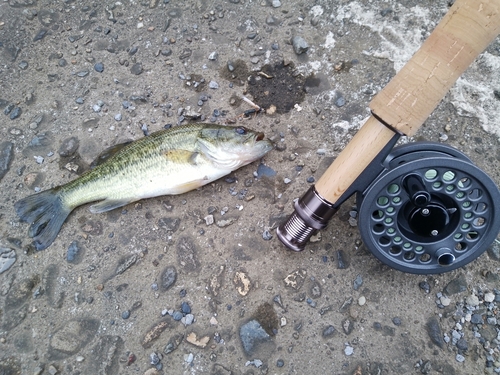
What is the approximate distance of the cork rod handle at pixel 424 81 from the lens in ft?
6.22

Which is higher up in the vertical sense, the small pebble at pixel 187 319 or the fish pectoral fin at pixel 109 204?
the fish pectoral fin at pixel 109 204

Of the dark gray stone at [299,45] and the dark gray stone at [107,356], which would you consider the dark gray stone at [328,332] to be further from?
the dark gray stone at [299,45]

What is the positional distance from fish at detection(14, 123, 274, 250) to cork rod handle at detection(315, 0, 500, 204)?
0.99 meters

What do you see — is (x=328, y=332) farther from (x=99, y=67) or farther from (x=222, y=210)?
(x=99, y=67)

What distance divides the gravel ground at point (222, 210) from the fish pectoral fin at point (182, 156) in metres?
0.26

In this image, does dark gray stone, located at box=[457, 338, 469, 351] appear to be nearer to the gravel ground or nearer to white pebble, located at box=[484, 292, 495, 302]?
the gravel ground

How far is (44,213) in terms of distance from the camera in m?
3.18

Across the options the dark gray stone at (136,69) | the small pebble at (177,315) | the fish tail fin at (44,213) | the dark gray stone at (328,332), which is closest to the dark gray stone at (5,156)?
the fish tail fin at (44,213)

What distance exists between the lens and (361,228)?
2.45m

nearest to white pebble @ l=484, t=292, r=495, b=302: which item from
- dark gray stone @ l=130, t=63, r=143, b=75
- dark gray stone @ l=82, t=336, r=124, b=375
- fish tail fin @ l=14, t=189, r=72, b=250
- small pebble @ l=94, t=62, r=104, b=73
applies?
dark gray stone @ l=82, t=336, r=124, b=375

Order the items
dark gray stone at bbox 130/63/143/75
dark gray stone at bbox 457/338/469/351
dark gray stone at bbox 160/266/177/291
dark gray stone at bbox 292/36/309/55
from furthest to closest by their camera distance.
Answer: dark gray stone at bbox 130/63/143/75 → dark gray stone at bbox 292/36/309/55 → dark gray stone at bbox 160/266/177/291 → dark gray stone at bbox 457/338/469/351

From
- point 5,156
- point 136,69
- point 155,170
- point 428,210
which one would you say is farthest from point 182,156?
point 428,210

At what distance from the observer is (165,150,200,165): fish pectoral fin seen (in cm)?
311

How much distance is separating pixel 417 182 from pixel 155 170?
185 centimetres
